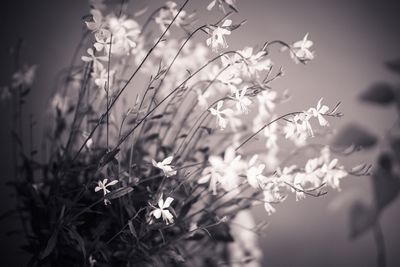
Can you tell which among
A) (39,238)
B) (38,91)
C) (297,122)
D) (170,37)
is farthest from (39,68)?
(297,122)

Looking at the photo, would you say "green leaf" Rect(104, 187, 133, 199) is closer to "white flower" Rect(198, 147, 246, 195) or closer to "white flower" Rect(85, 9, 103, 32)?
"white flower" Rect(198, 147, 246, 195)

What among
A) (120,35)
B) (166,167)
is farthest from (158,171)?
(120,35)

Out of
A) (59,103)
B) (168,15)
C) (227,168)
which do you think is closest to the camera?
(227,168)

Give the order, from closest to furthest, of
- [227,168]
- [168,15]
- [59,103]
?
[227,168], [168,15], [59,103]

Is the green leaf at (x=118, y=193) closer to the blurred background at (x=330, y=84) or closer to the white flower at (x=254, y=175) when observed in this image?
the white flower at (x=254, y=175)

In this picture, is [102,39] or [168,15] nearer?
[102,39]

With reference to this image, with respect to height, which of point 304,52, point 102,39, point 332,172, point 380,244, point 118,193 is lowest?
point 380,244

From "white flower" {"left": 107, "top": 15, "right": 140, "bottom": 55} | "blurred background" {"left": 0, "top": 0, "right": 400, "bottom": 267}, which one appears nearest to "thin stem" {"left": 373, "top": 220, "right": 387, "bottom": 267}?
"blurred background" {"left": 0, "top": 0, "right": 400, "bottom": 267}

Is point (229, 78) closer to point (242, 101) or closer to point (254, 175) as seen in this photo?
point (242, 101)

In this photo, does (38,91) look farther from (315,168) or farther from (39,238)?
(315,168)
